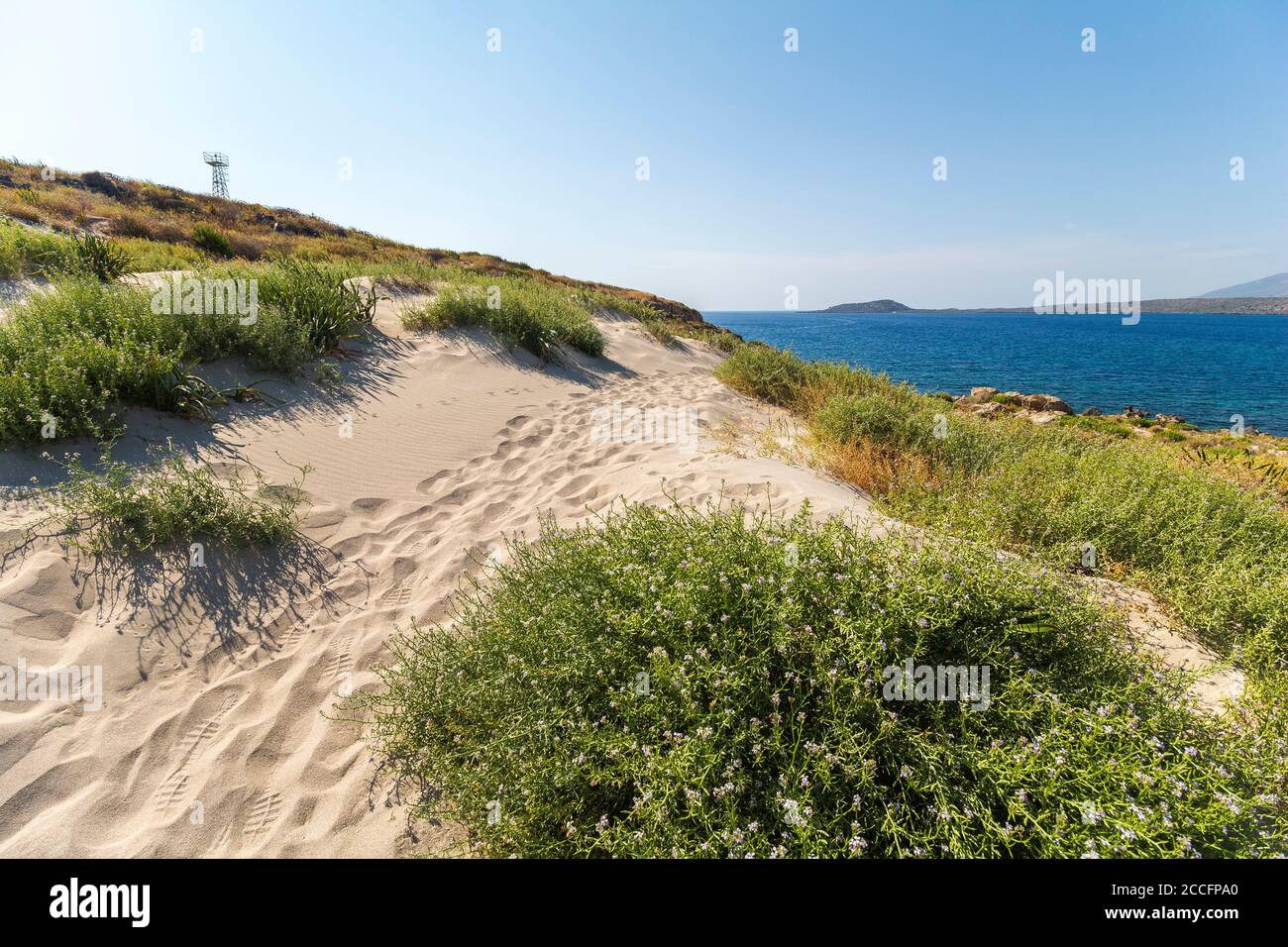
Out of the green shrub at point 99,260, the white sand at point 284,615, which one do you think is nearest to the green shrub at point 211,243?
the green shrub at point 99,260

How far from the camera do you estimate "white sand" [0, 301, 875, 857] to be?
7.36 feet

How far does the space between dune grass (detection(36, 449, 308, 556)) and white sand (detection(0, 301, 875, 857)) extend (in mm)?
198

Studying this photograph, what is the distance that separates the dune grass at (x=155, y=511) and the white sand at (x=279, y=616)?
0.20 metres

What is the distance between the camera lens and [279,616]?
346 centimetres

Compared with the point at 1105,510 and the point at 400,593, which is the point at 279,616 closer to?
the point at 400,593

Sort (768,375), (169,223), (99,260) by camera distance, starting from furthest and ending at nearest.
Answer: (169,223) → (768,375) → (99,260)

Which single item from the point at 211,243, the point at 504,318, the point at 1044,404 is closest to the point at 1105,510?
the point at 504,318

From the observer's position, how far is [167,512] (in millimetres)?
3664

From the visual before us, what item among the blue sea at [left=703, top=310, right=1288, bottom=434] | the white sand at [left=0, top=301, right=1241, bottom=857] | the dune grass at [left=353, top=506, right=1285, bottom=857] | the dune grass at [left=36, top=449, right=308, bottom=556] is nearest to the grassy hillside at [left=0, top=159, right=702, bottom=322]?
the white sand at [left=0, top=301, right=1241, bottom=857]

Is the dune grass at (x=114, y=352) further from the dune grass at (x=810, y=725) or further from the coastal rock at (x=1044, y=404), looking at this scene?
the coastal rock at (x=1044, y=404)

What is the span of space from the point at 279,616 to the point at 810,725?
11.6 feet
